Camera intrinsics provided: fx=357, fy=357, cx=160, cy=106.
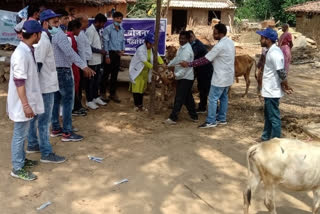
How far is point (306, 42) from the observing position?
17.8m

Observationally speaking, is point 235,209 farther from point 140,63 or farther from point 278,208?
point 140,63

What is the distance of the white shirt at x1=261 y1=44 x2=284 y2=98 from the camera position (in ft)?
17.4

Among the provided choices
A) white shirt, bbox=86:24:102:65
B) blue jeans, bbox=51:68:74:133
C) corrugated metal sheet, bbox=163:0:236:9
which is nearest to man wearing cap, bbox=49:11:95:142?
blue jeans, bbox=51:68:74:133

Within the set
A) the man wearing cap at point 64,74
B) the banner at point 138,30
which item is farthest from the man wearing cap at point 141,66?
the banner at point 138,30

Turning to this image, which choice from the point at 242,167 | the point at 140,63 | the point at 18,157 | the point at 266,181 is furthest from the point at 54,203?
the point at 140,63

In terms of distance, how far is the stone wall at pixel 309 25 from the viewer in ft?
68.1

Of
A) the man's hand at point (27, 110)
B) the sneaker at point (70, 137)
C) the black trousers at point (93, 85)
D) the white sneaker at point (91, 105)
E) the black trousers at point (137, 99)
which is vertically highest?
the man's hand at point (27, 110)

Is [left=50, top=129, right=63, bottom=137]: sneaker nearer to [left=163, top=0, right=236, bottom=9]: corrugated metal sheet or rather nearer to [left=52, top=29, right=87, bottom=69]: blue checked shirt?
[left=52, top=29, right=87, bottom=69]: blue checked shirt

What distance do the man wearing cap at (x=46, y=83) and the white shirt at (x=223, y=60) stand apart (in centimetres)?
269

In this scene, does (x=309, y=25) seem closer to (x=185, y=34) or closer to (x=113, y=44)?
(x=113, y=44)

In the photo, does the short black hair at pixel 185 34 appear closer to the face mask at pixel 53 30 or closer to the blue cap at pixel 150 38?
the blue cap at pixel 150 38

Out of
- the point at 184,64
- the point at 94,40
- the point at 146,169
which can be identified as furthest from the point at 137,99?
the point at 146,169

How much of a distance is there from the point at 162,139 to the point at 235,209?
2223 mm

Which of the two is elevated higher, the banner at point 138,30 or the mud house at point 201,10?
the mud house at point 201,10
